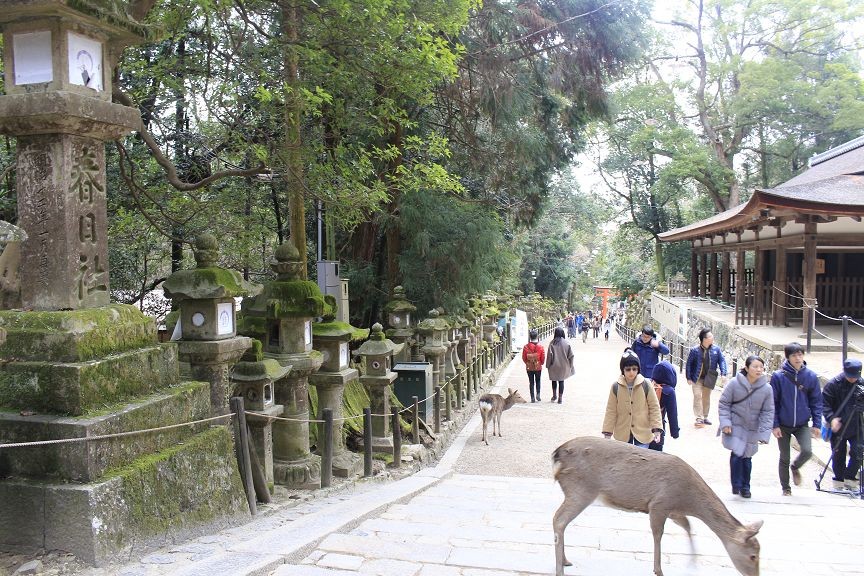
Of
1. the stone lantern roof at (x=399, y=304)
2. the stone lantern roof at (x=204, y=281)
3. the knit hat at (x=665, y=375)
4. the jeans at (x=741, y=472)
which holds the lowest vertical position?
the jeans at (x=741, y=472)

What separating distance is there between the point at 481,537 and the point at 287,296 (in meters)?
2.80

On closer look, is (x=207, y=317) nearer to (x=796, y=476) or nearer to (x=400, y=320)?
(x=796, y=476)

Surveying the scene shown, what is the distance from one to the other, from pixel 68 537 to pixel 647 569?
3.13m

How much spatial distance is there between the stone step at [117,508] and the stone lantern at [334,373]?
2.57 m

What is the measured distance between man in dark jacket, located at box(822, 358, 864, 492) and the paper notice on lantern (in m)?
5.57

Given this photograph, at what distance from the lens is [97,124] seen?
377 centimetres

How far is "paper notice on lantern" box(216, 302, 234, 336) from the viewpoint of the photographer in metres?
4.79

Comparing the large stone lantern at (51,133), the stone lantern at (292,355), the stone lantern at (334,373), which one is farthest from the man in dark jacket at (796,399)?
the large stone lantern at (51,133)

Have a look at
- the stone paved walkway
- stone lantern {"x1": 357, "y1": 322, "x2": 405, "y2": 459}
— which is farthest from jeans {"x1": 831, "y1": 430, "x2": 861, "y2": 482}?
stone lantern {"x1": 357, "y1": 322, "x2": 405, "y2": 459}

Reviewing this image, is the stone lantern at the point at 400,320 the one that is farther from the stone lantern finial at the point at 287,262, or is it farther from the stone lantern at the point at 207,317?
the stone lantern at the point at 207,317

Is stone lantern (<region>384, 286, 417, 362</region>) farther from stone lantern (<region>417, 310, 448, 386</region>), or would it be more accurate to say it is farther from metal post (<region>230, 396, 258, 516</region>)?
metal post (<region>230, 396, 258, 516</region>)

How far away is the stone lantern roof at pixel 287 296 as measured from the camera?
596cm

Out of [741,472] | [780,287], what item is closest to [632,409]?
[741,472]

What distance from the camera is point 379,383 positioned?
26.2 feet
